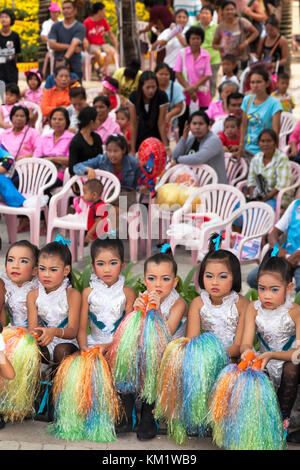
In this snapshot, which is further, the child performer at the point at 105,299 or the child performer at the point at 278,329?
the child performer at the point at 105,299

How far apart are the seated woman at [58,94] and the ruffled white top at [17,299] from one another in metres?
4.85

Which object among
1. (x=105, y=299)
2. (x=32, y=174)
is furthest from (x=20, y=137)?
(x=105, y=299)

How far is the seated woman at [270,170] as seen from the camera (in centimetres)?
688

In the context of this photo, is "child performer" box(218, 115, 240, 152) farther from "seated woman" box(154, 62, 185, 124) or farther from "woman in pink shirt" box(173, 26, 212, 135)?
"woman in pink shirt" box(173, 26, 212, 135)

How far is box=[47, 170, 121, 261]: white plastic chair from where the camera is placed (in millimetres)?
6685

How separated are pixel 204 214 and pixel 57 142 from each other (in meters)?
2.04

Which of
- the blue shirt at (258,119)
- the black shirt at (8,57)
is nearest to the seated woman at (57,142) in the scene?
the blue shirt at (258,119)

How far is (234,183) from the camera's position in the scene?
7770 millimetres

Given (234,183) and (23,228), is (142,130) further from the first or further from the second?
(23,228)

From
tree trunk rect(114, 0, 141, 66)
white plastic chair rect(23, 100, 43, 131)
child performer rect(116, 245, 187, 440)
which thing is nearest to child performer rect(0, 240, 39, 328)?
child performer rect(116, 245, 187, 440)

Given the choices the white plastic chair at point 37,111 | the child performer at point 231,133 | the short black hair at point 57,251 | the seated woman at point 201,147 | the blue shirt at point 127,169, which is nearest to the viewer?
the short black hair at point 57,251

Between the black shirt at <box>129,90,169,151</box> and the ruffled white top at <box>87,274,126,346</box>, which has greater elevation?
the black shirt at <box>129,90,169,151</box>

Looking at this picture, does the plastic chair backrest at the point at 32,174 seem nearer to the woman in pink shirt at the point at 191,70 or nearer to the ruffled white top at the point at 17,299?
the woman in pink shirt at the point at 191,70
